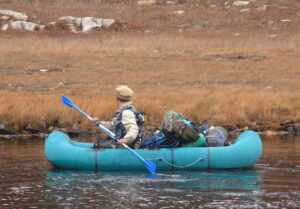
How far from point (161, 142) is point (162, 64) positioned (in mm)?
14060

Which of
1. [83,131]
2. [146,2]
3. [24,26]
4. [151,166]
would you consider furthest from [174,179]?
[146,2]

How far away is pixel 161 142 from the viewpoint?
12375mm

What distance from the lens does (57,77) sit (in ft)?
77.3

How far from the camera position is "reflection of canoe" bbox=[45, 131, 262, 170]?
12.2 m

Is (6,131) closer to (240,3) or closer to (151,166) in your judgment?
(151,166)

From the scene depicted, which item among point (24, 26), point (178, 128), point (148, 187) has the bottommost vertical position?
point (148, 187)

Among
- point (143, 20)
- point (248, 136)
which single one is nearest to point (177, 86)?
point (248, 136)

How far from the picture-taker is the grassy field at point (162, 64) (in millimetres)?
17578

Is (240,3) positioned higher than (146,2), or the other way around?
(146,2)

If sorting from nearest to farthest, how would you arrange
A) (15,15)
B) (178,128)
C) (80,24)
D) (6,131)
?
(178,128)
(6,131)
(80,24)
(15,15)

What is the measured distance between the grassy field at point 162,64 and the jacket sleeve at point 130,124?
5.05 meters

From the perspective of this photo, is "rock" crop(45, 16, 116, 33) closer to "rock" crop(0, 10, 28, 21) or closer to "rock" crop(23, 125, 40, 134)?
"rock" crop(0, 10, 28, 21)

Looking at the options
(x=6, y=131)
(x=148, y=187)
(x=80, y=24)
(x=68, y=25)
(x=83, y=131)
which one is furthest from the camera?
(x=80, y=24)

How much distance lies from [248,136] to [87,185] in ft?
10.2
